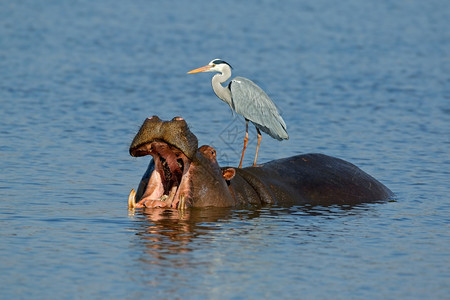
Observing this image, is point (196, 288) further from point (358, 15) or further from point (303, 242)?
point (358, 15)

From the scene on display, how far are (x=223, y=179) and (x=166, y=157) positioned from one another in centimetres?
67

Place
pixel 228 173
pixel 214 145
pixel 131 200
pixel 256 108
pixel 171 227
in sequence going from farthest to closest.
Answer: pixel 214 145
pixel 256 108
pixel 228 173
pixel 131 200
pixel 171 227

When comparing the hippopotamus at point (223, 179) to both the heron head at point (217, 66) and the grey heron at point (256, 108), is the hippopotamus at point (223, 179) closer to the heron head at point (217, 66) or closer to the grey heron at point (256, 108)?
the grey heron at point (256, 108)

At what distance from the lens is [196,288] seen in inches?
267

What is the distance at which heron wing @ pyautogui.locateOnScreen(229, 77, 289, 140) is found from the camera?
11.0 m

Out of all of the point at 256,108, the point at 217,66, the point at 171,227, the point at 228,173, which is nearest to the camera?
the point at 171,227

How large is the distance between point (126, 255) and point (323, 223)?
2.27 metres

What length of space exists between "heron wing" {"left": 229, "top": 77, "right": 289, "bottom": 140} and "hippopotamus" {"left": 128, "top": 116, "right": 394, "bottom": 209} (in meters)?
0.75

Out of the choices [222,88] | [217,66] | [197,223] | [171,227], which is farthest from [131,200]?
[217,66]

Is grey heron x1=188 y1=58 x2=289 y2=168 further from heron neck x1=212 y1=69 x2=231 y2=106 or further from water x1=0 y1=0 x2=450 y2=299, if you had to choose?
water x1=0 y1=0 x2=450 y2=299

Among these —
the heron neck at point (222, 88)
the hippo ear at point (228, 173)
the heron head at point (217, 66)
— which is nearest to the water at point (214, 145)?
the hippo ear at point (228, 173)

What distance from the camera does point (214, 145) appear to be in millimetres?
13484

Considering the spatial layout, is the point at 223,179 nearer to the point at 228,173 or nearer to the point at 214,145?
the point at 228,173

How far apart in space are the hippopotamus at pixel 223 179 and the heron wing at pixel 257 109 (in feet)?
2.47
